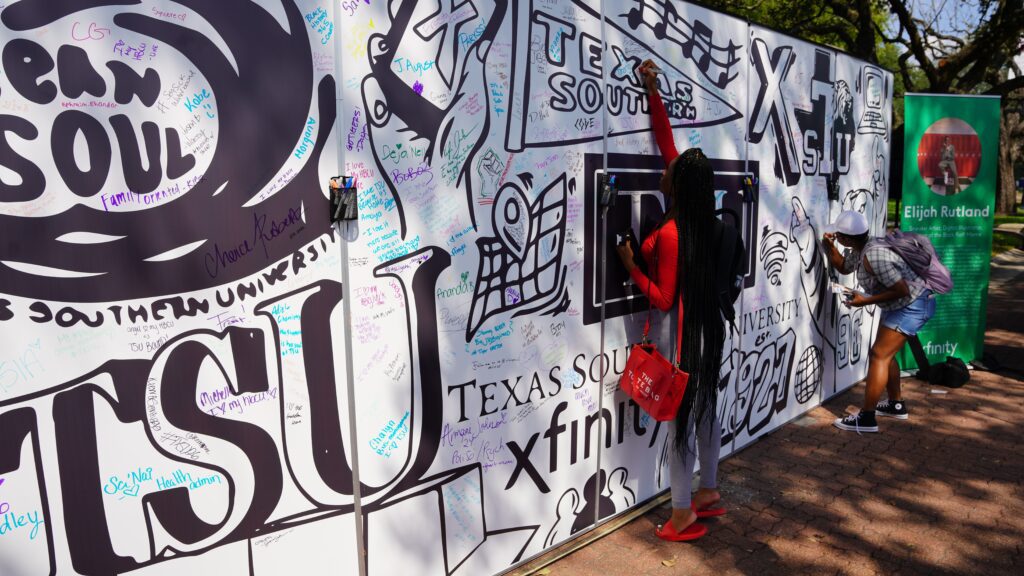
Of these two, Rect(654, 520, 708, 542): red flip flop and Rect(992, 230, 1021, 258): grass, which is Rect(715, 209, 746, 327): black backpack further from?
Rect(992, 230, 1021, 258): grass

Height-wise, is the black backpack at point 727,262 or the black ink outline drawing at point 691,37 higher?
the black ink outline drawing at point 691,37

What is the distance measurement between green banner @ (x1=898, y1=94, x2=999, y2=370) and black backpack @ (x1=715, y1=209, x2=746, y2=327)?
3968 millimetres

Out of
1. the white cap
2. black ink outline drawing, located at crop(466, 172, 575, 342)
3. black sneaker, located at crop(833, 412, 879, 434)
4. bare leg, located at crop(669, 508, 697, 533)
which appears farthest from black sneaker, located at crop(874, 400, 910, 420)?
black ink outline drawing, located at crop(466, 172, 575, 342)

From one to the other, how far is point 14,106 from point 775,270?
4751 mm

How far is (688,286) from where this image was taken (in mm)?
3781

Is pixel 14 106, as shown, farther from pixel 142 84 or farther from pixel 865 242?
pixel 865 242

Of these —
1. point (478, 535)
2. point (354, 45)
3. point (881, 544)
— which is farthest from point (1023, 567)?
point (354, 45)

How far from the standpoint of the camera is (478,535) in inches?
133

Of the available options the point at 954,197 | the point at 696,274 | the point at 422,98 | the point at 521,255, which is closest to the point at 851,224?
the point at 954,197

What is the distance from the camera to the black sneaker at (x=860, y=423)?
18.8ft

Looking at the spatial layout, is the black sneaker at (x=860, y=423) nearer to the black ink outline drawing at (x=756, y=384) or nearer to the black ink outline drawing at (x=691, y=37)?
the black ink outline drawing at (x=756, y=384)

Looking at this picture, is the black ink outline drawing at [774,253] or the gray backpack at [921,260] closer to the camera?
the black ink outline drawing at [774,253]

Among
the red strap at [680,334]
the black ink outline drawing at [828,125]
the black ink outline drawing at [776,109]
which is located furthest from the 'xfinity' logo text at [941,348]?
the red strap at [680,334]

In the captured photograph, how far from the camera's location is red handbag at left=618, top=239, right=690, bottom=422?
3.74 meters
